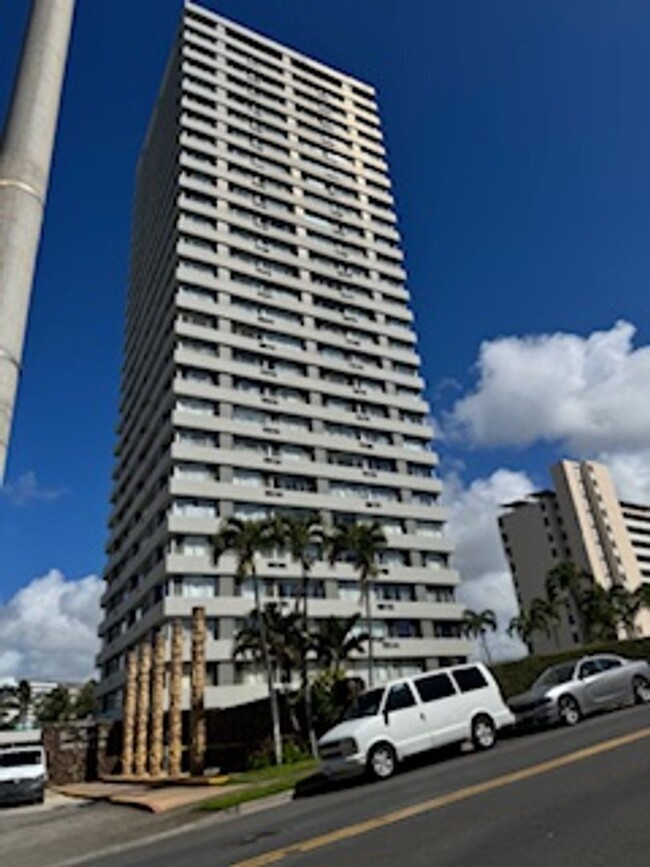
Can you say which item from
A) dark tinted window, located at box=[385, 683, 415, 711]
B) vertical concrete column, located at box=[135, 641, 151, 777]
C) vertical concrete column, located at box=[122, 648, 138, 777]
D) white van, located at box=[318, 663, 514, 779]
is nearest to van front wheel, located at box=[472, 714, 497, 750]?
white van, located at box=[318, 663, 514, 779]

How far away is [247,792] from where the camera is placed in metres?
14.7

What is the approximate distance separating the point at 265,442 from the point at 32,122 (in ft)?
180

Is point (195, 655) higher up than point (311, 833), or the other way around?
point (195, 655)

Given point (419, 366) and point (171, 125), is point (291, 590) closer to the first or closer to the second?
point (419, 366)

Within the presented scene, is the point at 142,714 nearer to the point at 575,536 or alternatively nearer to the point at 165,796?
the point at 165,796

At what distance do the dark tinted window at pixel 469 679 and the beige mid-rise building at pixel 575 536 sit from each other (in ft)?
373

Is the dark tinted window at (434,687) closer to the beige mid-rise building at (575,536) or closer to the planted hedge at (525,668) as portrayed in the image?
the planted hedge at (525,668)

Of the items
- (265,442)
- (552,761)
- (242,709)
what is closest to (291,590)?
(265,442)

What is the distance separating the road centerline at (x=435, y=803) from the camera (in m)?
8.14

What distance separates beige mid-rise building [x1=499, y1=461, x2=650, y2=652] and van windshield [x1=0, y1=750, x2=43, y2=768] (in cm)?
10999

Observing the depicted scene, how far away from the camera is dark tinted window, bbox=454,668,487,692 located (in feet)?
51.5

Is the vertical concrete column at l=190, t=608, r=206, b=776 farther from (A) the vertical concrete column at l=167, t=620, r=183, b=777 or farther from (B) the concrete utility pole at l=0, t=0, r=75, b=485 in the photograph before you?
(B) the concrete utility pole at l=0, t=0, r=75, b=485

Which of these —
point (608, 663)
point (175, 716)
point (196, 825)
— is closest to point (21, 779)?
point (175, 716)

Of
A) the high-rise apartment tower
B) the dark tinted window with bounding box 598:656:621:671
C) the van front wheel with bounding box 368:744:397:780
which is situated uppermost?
the high-rise apartment tower
